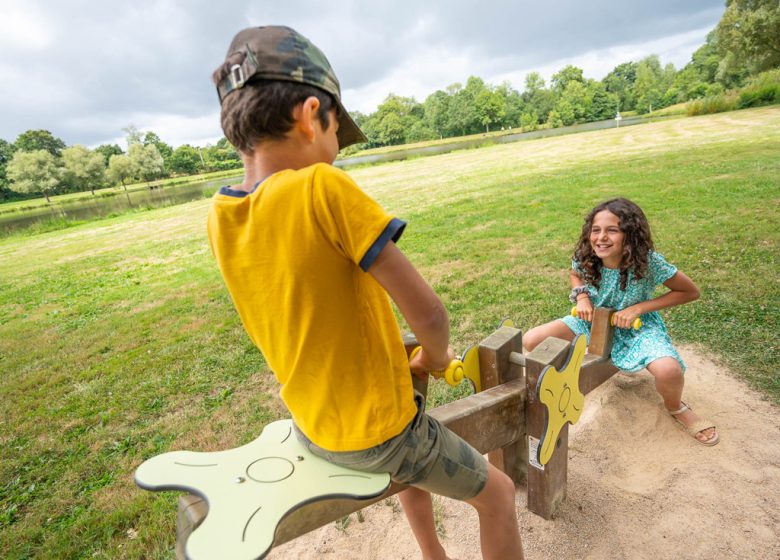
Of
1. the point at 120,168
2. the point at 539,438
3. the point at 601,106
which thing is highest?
the point at 120,168

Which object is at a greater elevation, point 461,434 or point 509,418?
point 461,434

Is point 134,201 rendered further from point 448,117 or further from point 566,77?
point 566,77

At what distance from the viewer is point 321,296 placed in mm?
957

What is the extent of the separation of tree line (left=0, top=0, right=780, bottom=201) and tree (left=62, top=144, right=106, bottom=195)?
4.0 inches

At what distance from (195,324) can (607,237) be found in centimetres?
484

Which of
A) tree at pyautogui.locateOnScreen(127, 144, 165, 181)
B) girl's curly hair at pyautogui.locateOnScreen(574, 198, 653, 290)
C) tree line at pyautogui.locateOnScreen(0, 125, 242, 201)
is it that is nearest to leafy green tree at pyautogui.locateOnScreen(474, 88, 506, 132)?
tree line at pyautogui.locateOnScreen(0, 125, 242, 201)

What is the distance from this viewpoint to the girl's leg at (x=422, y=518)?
1.75m

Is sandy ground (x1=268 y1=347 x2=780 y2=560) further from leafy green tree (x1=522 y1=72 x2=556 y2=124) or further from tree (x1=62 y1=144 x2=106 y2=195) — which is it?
leafy green tree (x1=522 y1=72 x2=556 y2=124)

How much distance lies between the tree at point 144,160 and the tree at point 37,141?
111 ft

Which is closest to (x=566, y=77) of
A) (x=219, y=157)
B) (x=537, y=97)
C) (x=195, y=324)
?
(x=537, y=97)

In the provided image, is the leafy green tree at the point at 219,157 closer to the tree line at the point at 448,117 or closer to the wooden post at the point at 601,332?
the tree line at the point at 448,117

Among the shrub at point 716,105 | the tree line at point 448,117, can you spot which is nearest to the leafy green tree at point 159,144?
the tree line at point 448,117

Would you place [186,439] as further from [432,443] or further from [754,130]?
[754,130]

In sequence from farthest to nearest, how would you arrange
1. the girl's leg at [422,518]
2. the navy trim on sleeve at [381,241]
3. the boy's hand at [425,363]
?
1. the girl's leg at [422,518]
2. the boy's hand at [425,363]
3. the navy trim on sleeve at [381,241]
